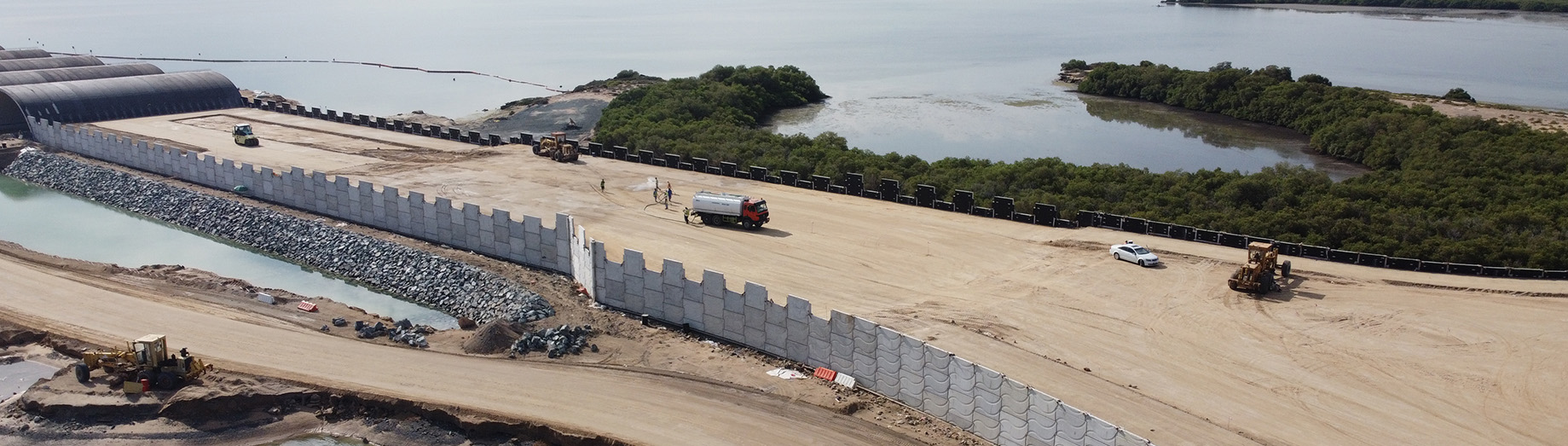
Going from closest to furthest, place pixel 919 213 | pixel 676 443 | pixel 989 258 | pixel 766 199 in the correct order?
pixel 676 443
pixel 989 258
pixel 919 213
pixel 766 199

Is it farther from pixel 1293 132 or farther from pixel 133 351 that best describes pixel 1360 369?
pixel 1293 132

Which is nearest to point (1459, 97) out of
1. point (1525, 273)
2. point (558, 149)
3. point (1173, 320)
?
point (1525, 273)

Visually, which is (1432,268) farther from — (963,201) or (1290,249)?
(963,201)

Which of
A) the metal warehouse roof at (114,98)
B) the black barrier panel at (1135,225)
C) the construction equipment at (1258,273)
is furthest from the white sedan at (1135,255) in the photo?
the metal warehouse roof at (114,98)

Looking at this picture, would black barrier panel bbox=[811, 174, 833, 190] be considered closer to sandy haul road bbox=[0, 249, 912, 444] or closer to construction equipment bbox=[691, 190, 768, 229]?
construction equipment bbox=[691, 190, 768, 229]

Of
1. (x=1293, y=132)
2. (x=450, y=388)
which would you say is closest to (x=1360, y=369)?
(x=450, y=388)

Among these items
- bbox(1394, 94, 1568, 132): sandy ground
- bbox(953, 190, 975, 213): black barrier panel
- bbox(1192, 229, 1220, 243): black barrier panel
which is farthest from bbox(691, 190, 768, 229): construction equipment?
bbox(1394, 94, 1568, 132): sandy ground

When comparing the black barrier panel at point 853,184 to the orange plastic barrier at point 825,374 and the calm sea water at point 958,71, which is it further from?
the calm sea water at point 958,71

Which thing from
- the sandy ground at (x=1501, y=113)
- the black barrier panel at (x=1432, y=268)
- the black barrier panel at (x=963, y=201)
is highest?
the sandy ground at (x=1501, y=113)
